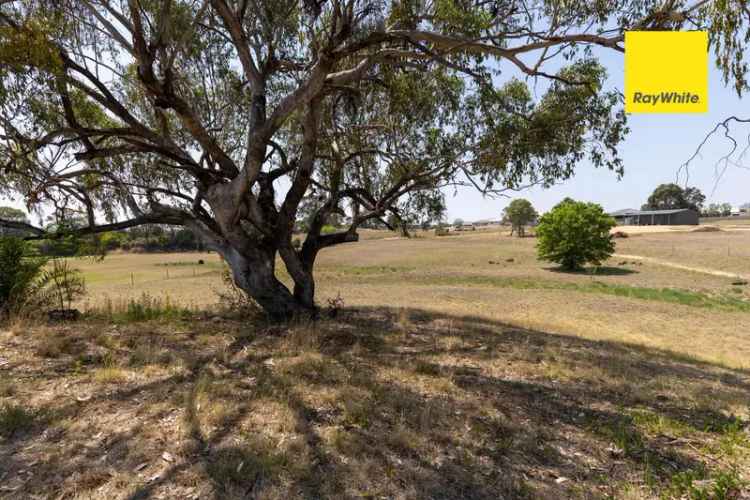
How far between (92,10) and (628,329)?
48.6 ft

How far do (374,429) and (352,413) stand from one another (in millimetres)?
342

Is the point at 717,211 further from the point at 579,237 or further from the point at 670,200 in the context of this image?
the point at 579,237

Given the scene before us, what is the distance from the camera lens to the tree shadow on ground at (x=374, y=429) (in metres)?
2.74

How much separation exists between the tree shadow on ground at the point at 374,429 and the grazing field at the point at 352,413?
0.02 m

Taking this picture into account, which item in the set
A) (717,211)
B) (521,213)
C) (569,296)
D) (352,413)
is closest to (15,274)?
(352,413)

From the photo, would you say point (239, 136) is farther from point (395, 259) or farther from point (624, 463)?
point (395, 259)

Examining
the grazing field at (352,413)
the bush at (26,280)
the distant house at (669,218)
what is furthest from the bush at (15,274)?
the distant house at (669,218)

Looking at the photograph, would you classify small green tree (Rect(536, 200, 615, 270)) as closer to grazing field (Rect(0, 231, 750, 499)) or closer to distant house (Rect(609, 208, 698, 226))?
grazing field (Rect(0, 231, 750, 499))

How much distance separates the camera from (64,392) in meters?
4.08

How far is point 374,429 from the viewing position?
3455 millimetres

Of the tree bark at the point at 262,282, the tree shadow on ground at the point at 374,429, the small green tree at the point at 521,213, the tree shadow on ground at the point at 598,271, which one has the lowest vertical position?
the tree shadow on ground at the point at 598,271

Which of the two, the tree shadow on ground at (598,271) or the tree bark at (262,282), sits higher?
the tree bark at (262,282)

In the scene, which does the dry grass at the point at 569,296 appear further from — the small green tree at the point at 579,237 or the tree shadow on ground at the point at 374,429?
the tree shadow on ground at the point at 374,429

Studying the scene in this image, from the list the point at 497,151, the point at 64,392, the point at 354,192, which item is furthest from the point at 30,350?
the point at 497,151
